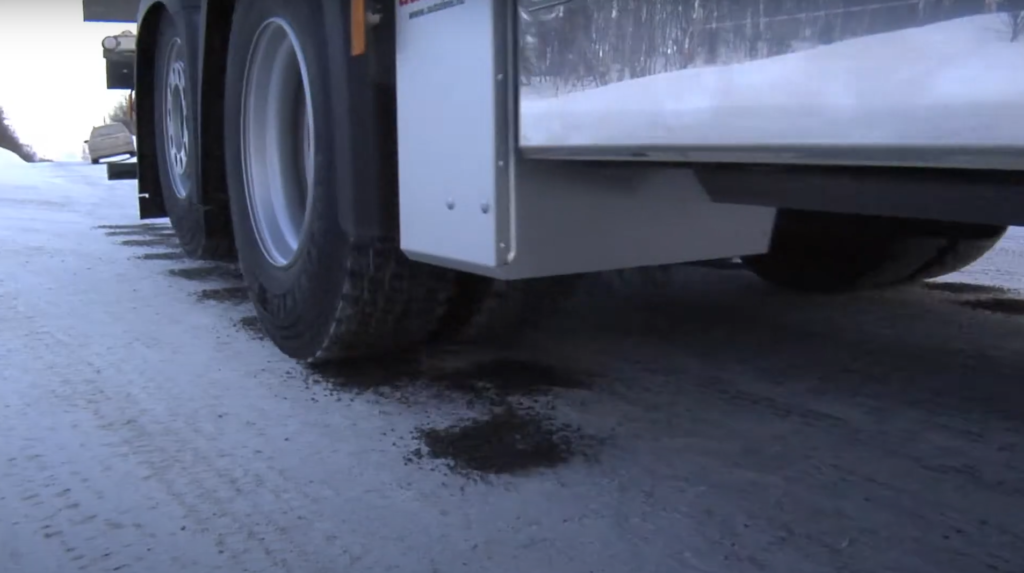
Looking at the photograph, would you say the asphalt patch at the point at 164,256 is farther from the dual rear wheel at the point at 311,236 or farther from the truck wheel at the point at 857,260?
the truck wheel at the point at 857,260

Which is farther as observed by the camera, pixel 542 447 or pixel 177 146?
pixel 177 146

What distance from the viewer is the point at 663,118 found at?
1180 millimetres

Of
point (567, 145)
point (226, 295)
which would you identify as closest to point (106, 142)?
point (226, 295)

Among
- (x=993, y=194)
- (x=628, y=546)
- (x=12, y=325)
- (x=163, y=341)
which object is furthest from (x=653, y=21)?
(x=12, y=325)

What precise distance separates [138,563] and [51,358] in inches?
48.4

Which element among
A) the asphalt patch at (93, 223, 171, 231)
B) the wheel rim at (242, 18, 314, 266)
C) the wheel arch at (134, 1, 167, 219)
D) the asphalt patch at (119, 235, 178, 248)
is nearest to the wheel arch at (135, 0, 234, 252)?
the wheel arch at (134, 1, 167, 219)

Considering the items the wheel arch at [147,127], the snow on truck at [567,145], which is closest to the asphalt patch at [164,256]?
the wheel arch at [147,127]

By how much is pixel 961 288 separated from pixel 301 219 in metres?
2.21

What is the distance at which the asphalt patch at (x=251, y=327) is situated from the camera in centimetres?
249

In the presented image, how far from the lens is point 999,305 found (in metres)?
2.78

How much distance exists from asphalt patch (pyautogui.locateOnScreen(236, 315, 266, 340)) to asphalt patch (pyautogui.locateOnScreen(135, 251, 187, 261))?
4.87 feet

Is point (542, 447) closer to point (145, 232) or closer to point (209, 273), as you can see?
point (209, 273)

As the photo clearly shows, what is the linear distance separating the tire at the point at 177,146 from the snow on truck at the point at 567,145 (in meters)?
0.06

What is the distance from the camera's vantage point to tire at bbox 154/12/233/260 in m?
3.02
